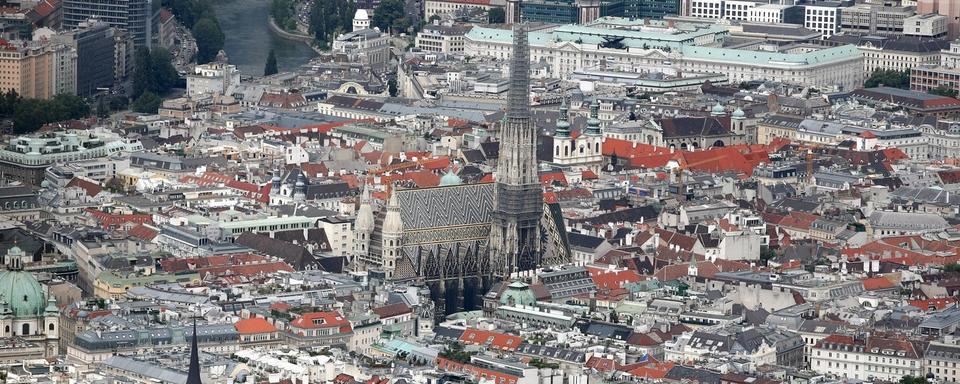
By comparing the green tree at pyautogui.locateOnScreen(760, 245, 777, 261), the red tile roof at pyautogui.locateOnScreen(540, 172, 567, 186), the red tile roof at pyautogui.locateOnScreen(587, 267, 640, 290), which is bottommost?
the green tree at pyautogui.locateOnScreen(760, 245, 777, 261)

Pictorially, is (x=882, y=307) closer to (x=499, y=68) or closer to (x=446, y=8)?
(x=499, y=68)

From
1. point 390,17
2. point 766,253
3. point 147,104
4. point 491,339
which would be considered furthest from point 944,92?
point 491,339

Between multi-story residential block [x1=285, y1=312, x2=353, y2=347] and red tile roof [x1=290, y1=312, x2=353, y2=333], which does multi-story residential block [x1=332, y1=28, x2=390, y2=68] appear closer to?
red tile roof [x1=290, y1=312, x2=353, y2=333]

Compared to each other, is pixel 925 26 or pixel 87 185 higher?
pixel 925 26

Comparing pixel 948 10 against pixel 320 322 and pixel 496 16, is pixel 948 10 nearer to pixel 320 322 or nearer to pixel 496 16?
pixel 496 16

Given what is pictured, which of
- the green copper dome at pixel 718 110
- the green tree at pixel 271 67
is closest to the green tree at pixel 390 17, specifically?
the green tree at pixel 271 67

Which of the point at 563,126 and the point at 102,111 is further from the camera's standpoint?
the point at 102,111

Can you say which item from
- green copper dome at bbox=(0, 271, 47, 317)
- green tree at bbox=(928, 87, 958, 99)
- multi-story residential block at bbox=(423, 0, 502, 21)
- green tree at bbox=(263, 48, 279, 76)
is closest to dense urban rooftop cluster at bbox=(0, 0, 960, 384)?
green copper dome at bbox=(0, 271, 47, 317)
